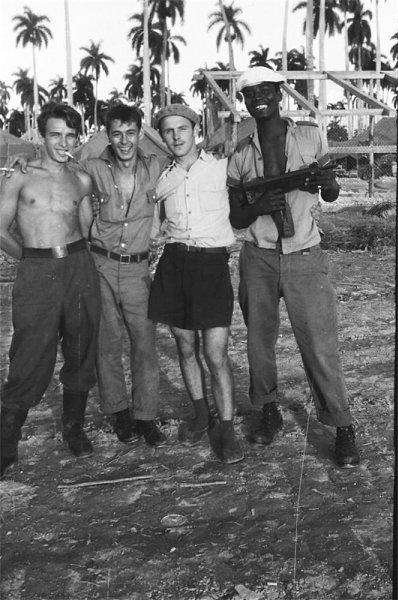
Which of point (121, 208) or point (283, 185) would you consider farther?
point (121, 208)

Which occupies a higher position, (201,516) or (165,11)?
(165,11)

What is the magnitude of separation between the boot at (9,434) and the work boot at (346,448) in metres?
1.84

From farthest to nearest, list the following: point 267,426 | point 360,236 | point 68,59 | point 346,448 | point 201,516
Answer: point 68,59 → point 360,236 → point 267,426 → point 346,448 → point 201,516

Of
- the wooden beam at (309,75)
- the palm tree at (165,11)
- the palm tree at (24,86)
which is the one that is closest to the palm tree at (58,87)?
the palm tree at (24,86)

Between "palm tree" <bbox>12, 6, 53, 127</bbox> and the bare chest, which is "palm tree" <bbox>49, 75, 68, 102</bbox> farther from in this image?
the bare chest

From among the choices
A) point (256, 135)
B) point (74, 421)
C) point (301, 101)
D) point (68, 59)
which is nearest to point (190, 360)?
point (74, 421)

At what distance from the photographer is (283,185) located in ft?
12.2

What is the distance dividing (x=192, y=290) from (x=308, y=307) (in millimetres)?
673

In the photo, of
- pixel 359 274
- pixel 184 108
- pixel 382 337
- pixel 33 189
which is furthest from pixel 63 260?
pixel 359 274

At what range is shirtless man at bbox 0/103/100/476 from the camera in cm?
384

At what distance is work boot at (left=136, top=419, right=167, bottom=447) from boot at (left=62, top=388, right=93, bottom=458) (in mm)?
350

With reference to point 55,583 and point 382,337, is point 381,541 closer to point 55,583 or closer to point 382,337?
point 55,583

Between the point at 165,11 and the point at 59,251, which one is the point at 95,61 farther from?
the point at 59,251

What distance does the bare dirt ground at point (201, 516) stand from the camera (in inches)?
110
